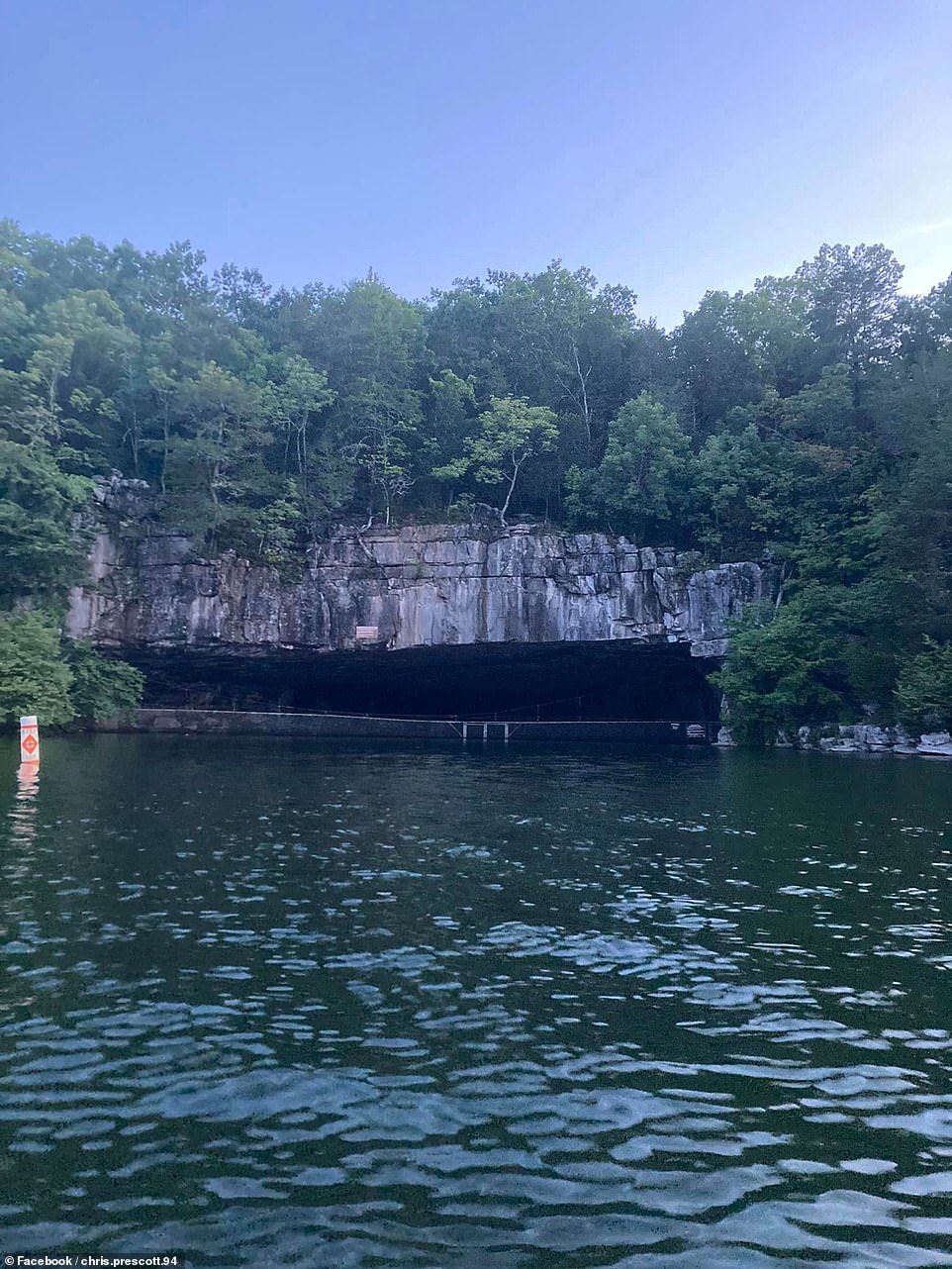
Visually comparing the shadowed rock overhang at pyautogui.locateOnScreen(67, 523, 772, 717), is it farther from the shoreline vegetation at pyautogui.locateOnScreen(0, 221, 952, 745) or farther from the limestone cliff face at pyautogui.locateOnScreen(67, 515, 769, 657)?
the shoreline vegetation at pyautogui.locateOnScreen(0, 221, 952, 745)

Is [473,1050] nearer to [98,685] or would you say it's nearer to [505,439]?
[98,685]

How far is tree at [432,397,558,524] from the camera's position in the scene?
50.7 metres

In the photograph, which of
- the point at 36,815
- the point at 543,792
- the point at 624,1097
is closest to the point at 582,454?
the point at 543,792

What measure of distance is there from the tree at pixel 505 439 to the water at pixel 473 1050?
36.3 metres

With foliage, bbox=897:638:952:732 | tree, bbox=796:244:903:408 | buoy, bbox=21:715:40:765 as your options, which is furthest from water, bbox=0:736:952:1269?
tree, bbox=796:244:903:408

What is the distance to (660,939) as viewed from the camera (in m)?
10.7

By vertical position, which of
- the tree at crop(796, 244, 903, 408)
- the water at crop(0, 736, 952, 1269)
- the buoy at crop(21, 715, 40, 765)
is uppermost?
the tree at crop(796, 244, 903, 408)

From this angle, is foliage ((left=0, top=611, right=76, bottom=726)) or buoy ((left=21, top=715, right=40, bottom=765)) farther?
foliage ((left=0, top=611, right=76, bottom=726))

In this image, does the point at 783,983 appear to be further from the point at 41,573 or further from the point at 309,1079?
the point at 41,573

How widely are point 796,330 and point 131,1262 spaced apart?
185 ft

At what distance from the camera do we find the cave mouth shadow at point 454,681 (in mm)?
50031

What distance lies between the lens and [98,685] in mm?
45125

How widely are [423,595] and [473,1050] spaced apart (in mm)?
40951

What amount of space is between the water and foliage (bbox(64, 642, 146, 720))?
29.6 m
